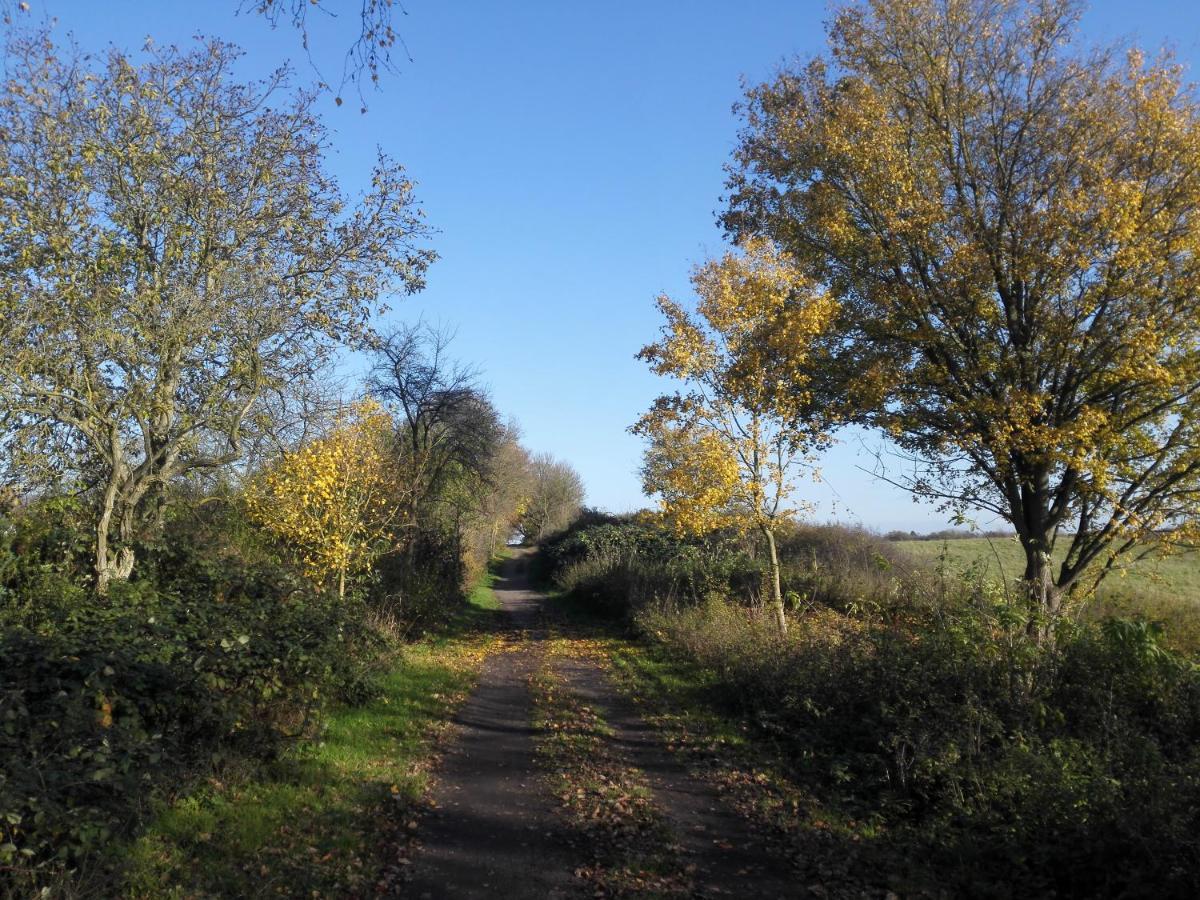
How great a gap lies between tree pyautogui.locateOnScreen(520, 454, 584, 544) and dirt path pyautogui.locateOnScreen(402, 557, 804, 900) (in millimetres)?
54210

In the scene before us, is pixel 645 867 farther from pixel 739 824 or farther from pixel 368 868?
pixel 368 868

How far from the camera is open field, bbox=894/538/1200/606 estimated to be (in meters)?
11.7

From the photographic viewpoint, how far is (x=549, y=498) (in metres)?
67.2

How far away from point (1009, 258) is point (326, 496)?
12.4 meters

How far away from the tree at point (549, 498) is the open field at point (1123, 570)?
38.7 m

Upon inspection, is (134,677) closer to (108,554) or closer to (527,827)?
(527,827)

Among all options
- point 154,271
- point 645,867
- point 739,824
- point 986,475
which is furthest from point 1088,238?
point 154,271

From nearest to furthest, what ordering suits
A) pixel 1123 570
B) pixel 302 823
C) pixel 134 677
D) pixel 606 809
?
pixel 134 677
pixel 302 823
pixel 606 809
pixel 1123 570

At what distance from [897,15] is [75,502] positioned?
51.3 ft

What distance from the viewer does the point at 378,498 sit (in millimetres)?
16516

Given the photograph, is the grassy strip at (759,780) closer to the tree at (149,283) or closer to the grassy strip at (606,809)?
the grassy strip at (606,809)

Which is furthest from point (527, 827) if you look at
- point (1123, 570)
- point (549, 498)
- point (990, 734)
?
point (549, 498)

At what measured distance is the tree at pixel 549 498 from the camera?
217 ft

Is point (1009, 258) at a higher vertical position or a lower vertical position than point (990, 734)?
higher
